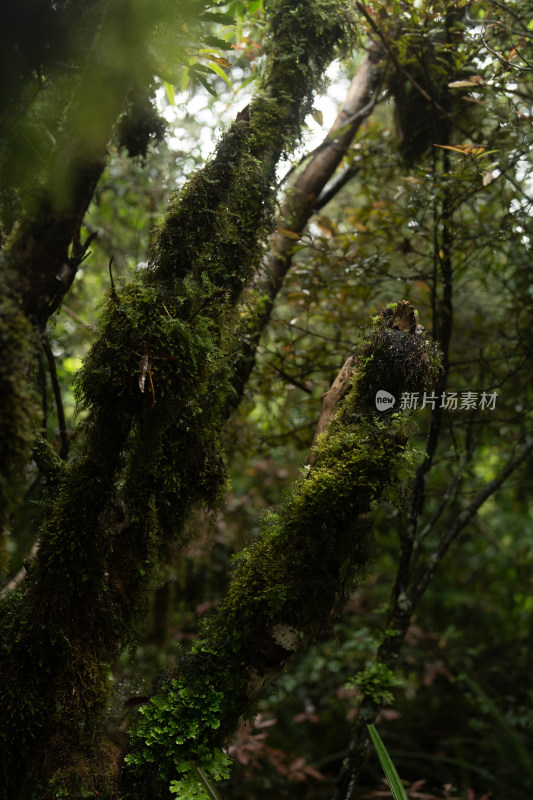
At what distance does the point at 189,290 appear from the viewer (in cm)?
149

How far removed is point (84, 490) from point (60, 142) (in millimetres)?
987

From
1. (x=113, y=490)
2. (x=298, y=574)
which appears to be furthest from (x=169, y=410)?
(x=298, y=574)

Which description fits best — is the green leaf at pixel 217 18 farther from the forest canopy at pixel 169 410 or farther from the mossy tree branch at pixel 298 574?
the mossy tree branch at pixel 298 574

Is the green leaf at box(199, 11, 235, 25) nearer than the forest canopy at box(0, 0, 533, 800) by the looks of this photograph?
No

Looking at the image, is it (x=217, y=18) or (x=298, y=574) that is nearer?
(x=298, y=574)

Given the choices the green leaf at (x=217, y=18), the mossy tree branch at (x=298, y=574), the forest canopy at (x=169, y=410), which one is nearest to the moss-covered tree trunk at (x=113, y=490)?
the forest canopy at (x=169, y=410)

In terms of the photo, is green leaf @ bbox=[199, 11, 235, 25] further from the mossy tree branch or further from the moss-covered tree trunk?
the mossy tree branch

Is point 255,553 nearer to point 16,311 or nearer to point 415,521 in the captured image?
point 16,311

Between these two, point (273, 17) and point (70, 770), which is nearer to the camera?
point (70, 770)

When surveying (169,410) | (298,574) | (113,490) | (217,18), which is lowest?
(298,574)

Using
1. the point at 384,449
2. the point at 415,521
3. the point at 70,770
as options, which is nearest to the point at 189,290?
the point at 384,449

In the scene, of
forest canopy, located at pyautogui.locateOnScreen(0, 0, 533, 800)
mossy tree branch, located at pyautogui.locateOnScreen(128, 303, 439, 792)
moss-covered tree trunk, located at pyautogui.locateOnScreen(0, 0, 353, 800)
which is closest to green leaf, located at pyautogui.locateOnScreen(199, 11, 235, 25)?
forest canopy, located at pyautogui.locateOnScreen(0, 0, 533, 800)

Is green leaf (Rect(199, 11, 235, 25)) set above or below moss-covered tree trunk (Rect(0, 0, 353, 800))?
above

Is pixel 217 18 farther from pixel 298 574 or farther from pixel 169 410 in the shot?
pixel 298 574
